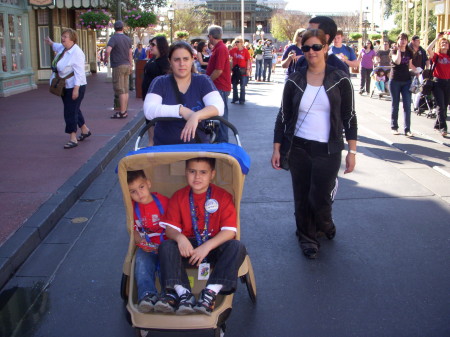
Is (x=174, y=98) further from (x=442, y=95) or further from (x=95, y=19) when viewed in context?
(x=95, y=19)

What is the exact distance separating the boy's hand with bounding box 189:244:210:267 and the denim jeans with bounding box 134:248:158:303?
264mm

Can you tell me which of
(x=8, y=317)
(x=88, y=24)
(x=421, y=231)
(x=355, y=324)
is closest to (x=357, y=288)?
(x=355, y=324)

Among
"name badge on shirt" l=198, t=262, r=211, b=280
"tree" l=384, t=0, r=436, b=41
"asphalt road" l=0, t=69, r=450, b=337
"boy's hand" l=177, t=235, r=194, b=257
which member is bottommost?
"asphalt road" l=0, t=69, r=450, b=337

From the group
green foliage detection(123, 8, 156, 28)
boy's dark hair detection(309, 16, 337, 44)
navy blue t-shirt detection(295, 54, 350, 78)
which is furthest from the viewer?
green foliage detection(123, 8, 156, 28)

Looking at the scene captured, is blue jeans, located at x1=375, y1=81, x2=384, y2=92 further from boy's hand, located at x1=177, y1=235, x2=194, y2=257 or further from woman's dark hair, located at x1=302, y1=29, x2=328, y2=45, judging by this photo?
boy's hand, located at x1=177, y1=235, x2=194, y2=257

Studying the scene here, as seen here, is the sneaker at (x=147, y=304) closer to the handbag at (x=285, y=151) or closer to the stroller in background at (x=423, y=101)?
the handbag at (x=285, y=151)

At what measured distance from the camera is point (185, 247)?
321cm

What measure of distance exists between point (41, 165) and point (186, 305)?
511 centimetres

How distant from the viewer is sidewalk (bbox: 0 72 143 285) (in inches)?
191

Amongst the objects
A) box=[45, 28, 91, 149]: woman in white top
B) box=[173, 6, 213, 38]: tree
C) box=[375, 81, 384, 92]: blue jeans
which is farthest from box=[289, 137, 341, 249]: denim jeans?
box=[173, 6, 213, 38]: tree

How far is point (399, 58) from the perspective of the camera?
9.66 meters

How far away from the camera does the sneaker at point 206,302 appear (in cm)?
293

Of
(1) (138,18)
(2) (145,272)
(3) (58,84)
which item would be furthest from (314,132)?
(1) (138,18)

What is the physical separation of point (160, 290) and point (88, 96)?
14.6m
